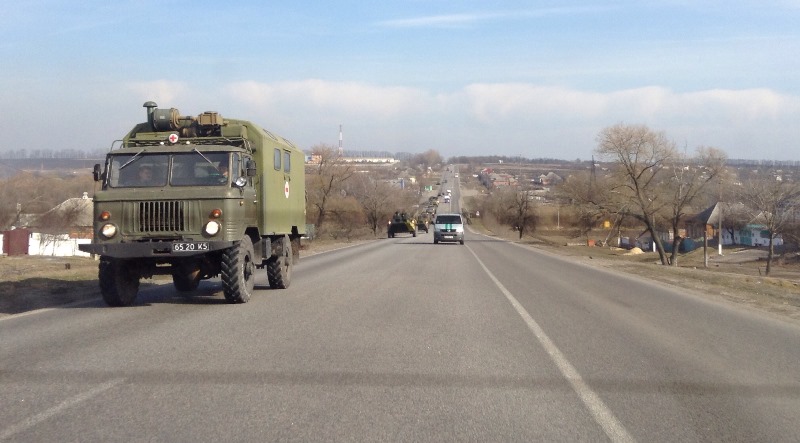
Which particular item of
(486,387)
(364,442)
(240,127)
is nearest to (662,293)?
(240,127)

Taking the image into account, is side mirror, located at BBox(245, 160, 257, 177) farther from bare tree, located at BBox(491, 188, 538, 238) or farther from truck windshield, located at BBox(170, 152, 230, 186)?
bare tree, located at BBox(491, 188, 538, 238)

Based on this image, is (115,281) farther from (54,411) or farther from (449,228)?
(449,228)

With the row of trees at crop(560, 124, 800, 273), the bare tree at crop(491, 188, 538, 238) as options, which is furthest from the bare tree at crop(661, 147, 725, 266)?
the bare tree at crop(491, 188, 538, 238)

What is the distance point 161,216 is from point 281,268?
4.15 metres

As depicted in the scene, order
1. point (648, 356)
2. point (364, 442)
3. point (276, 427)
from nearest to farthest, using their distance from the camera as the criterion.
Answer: point (364, 442)
point (276, 427)
point (648, 356)

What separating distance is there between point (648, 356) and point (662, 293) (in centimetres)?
931

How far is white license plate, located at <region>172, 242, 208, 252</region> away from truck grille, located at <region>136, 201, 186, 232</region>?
363mm

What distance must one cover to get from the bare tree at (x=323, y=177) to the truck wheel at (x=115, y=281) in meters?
50.6

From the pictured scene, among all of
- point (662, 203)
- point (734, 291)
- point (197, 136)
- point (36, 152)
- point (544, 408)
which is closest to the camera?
point (544, 408)

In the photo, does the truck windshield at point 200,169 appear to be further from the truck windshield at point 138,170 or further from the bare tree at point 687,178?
the bare tree at point 687,178

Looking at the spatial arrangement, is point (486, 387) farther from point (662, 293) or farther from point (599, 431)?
point (662, 293)

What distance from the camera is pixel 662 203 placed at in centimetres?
5041

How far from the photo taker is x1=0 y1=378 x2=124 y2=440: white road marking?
540 cm

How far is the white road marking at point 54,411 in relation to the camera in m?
5.40
